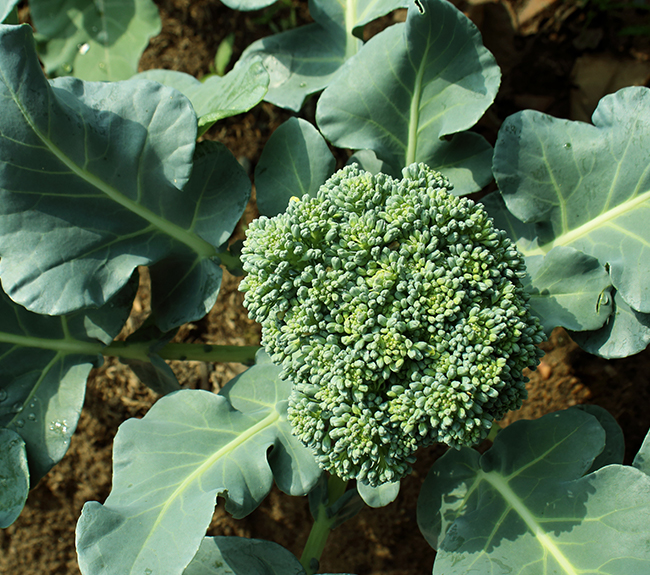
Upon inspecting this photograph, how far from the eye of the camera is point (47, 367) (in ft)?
5.47

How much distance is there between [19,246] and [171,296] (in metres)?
0.50

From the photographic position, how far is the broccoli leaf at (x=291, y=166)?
5.24 ft

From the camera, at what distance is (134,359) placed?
1814 mm

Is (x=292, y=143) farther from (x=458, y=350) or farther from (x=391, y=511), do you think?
(x=391, y=511)

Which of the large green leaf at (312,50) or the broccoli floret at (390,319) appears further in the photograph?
the large green leaf at (312,50)

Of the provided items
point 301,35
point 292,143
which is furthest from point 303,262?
point 301,35

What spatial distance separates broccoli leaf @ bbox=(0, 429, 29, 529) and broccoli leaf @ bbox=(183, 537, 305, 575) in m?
0.55

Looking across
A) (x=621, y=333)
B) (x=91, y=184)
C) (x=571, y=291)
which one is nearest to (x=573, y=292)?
(x=571, y=291)

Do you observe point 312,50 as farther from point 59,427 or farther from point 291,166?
point 59,427

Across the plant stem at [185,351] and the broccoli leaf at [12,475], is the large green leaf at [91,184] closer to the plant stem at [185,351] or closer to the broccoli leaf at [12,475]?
the plant stem at [185,351]

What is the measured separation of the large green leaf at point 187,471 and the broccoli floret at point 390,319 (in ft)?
0.61

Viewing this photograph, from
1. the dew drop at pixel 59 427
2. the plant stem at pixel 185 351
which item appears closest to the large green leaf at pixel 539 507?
the plant stem at pixel 185 351

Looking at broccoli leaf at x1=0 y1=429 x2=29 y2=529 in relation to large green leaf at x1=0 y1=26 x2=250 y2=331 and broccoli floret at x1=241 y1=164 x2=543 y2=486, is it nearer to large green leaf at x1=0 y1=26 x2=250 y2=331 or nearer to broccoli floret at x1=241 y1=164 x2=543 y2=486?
large green leaf at x1=0 y1=26 x2=250 y2=331

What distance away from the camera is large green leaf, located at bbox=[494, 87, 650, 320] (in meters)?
1.42
